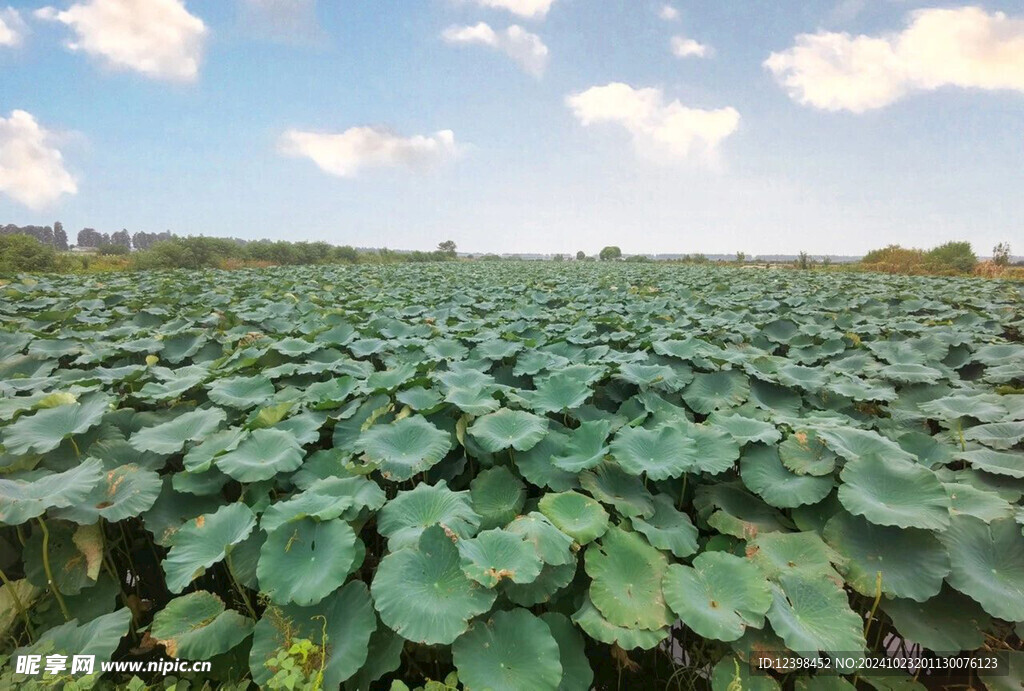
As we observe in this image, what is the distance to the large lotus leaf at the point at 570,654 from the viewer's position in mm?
1565

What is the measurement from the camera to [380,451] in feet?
7.93

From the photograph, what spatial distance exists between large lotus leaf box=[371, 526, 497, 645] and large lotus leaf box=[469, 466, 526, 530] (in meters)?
0.47

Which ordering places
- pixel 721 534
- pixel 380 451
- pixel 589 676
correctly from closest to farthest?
1. pixel 589 676
2. pixel 721 534
3. pixel 380 451

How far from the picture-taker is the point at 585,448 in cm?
244

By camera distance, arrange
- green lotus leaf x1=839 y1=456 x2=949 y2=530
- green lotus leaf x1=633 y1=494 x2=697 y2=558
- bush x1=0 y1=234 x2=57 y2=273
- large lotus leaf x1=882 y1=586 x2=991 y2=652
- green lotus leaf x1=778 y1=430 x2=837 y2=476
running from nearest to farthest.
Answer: large lotus leaf x1=882 y1=586 x2=991 y2=652
green lotus leaf x1=839 y1=456 x2=949 y2=530
green lotus leaf x1=633 y1=494 x2=697 y2=558
green lotus leaf x1=778 y1=430 x2=837 y2=476
bush x1=0 y1=234 x2=57 y2=273

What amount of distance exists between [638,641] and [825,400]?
2.99 meters

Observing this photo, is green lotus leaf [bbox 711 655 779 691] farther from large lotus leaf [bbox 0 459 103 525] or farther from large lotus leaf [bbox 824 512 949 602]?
large lotus leaf [bbox 0 459 103 525]

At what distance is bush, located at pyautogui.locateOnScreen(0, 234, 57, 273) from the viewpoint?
20266mm

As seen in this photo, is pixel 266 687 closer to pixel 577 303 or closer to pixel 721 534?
pixel 721 534

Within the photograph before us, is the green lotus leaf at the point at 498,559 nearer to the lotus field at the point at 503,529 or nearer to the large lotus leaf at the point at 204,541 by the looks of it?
the lotus field at the point at 503,529

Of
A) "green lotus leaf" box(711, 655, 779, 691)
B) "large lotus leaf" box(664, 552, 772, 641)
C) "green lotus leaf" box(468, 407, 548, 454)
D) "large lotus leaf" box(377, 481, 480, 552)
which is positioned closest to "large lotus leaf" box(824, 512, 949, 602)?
"large lotus leaf" box(664, 552, 772, 641)

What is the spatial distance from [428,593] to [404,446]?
101cm

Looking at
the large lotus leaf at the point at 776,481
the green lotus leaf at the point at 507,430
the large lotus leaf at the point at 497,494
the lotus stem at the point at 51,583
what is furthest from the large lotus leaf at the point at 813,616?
the lotus stem at the point at 51,583

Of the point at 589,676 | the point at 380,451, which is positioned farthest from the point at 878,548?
the point at 380,451
